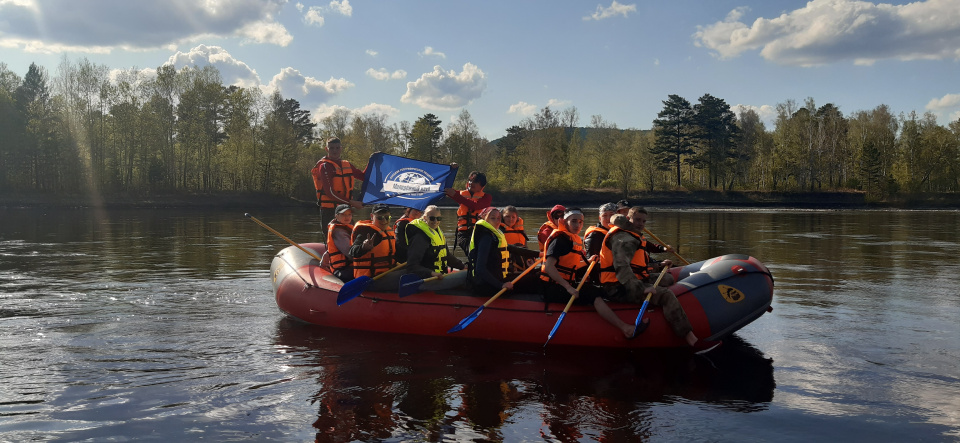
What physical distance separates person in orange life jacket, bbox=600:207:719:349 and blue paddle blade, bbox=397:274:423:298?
2023 millimetres

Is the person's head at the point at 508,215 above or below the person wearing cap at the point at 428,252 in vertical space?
above

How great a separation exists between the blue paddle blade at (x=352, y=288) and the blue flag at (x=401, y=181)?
5.38 ft

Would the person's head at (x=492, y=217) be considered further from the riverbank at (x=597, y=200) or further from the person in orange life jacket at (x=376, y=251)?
the riverbank at (x=597, y=200)

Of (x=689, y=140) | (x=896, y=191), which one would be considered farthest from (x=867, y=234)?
(x=689, y=140)

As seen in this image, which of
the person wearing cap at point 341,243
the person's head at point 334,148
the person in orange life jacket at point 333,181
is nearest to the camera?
the person wearing cap at point 341,243

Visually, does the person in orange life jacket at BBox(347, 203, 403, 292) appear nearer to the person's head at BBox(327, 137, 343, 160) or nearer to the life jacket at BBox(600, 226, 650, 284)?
the person's head at BBox(327, 137, 343, 160)

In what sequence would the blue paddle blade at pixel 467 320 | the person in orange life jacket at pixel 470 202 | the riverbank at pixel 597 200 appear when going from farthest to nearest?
the riverbank at pixel 597 200
the person in orange life jacket at pixel 470 202
the blue paddle blade at pixel 467 320

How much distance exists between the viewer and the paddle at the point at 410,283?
7.37 metres

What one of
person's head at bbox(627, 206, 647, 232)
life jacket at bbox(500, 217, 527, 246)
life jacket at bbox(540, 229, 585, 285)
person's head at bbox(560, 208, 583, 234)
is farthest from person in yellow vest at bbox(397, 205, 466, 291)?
person's head at bbox(627, 206, 647, 232)

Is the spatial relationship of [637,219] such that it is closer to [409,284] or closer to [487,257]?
[487,257]

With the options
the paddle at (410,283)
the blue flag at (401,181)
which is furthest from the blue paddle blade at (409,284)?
the blue flag at (401,181)

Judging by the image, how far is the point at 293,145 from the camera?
49.7 meters

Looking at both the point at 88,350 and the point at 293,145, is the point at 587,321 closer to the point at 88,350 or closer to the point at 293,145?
the point at 88,350

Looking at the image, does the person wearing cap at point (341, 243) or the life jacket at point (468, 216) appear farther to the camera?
the life jacket at point (468, 216)
